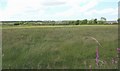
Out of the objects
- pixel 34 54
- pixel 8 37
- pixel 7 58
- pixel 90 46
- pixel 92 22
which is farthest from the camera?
pixel 92 22

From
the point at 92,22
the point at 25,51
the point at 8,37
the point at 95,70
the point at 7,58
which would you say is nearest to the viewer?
the point at 95,70

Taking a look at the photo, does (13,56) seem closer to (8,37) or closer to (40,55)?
(40,55)

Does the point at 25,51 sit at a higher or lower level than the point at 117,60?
lower

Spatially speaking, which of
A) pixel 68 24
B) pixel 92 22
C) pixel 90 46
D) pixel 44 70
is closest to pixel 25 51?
pixel 90 46

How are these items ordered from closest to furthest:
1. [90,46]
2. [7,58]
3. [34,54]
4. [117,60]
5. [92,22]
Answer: [117,60] → [7,58] → [34,54] → [90,46] → [92,22]

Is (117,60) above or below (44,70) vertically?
above

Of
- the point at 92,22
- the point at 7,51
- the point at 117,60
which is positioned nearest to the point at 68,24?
the point at 92,22

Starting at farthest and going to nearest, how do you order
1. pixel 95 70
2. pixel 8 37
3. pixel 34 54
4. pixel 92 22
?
pixel 92 22, pixel 8 37, pixel 34 54, pixel 95 70

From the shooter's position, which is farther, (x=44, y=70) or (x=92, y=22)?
(x=92, y=22)

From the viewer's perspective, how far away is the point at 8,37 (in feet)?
33.6

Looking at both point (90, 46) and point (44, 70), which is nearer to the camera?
point (44, 70)

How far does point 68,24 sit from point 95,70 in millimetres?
14042

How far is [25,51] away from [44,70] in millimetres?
3073

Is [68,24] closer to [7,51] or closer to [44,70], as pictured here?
[7,51]
